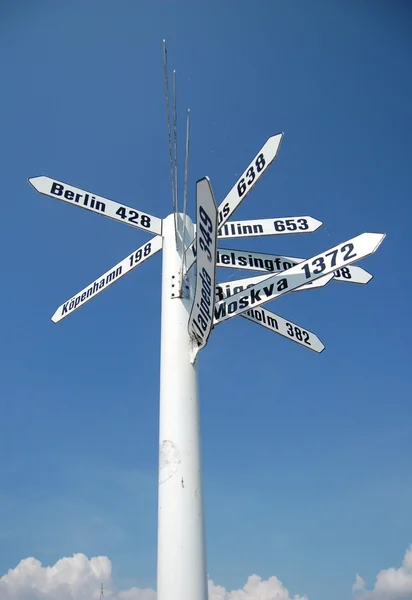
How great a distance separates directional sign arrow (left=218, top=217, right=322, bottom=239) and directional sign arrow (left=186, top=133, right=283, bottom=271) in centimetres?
75

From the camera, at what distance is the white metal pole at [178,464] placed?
14.7 feet

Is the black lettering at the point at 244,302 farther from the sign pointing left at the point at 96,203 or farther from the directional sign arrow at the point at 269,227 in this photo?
the sign pointing left at the point at 96,203

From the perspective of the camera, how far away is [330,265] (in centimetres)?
487

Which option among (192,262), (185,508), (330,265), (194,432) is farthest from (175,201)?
(185,508)

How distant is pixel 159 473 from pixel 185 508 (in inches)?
17.1

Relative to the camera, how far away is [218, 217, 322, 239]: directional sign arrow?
6367mm

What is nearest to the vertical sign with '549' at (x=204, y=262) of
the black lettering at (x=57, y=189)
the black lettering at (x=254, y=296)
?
the black lettering at (x=254, y=296)

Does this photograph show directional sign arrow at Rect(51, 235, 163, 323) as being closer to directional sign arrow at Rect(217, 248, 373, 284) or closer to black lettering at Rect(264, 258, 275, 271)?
directional sign arrow at Rect(217, 248, 373, 284)

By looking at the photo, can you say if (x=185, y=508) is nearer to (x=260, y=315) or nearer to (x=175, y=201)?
(x=260, y=315)

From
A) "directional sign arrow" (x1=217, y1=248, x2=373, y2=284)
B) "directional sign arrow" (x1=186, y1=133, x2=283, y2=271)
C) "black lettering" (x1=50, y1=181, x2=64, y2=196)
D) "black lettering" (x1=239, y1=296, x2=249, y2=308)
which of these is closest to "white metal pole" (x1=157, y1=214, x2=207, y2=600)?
"directional sign arrow" (x1=217, y1=248, x2=373, y2=284)

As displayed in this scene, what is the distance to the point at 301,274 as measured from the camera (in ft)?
16.6

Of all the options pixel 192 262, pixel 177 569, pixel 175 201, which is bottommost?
pixel 177 569

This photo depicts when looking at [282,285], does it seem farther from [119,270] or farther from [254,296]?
[119,270]

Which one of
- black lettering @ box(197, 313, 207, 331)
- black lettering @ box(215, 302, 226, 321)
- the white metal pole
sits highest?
black lettering @ box(215, 302, 226, 321)
